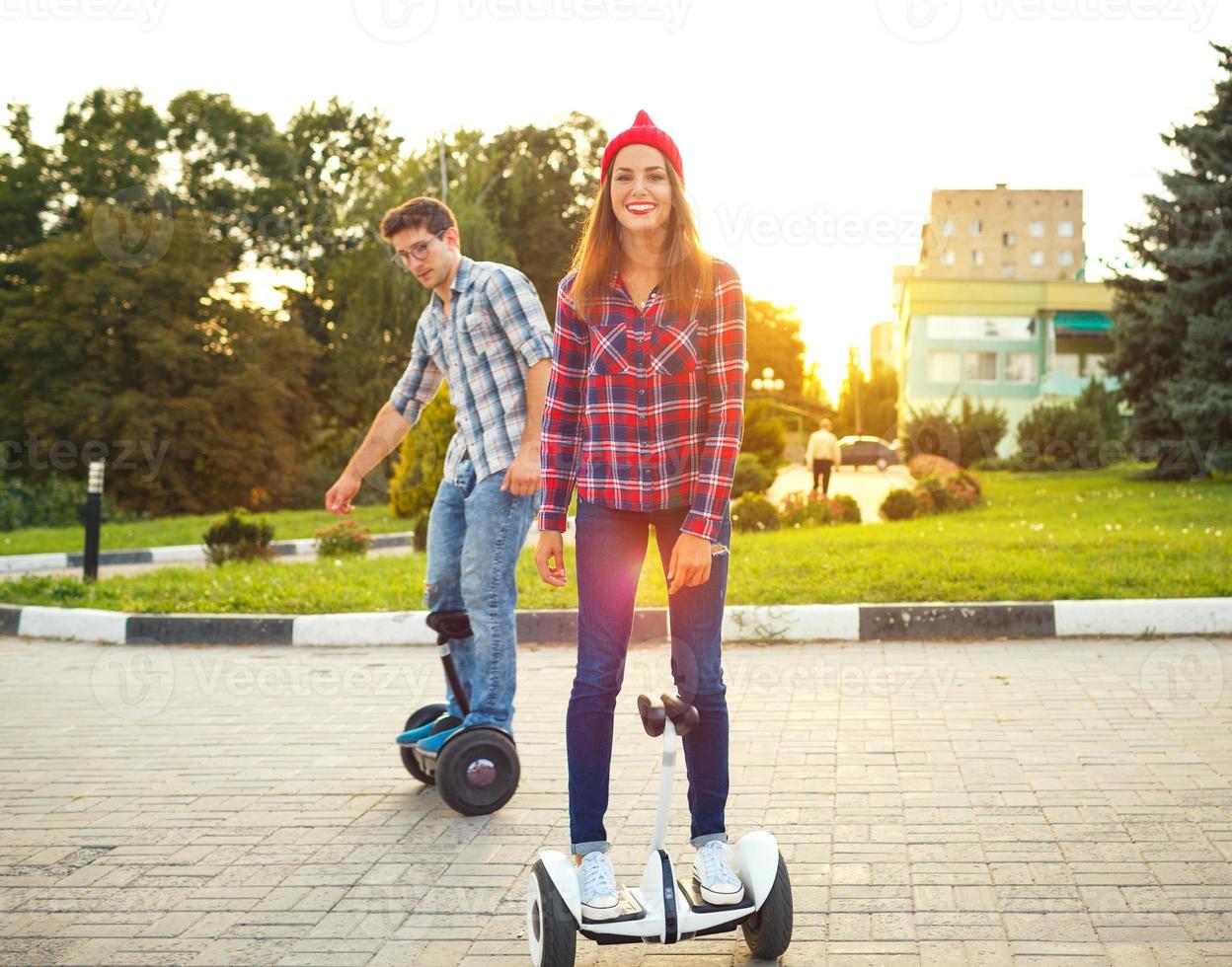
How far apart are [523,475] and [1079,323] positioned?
56.6 m

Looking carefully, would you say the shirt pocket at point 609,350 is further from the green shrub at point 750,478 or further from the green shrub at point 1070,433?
the green shrub at point 1070,433

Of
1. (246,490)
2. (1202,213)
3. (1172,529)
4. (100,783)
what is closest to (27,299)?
(246,490)

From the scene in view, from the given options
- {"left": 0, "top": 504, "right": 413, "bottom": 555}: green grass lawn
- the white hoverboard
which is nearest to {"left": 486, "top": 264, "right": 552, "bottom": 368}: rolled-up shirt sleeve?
the white hoverboard

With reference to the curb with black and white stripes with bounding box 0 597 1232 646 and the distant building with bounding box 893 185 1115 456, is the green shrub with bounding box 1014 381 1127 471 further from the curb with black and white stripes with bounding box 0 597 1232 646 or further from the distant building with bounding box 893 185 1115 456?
the curb with black and white stripes with bounding box 0 597 1232 646

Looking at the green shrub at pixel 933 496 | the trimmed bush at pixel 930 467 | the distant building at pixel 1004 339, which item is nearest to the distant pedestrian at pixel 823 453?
the trimmed bush at pixel 930 467

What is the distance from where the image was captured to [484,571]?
179 inches

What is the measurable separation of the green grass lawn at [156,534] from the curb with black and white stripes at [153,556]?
0.29 meters

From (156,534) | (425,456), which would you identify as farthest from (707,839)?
(156,534)

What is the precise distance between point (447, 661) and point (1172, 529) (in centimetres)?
1014

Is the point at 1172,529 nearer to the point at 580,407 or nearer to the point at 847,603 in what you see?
the point at 847,603

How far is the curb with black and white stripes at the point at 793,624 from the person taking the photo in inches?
317

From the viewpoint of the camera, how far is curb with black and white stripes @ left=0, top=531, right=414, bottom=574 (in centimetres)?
1619

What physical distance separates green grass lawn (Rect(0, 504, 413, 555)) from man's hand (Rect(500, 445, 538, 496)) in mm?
12996

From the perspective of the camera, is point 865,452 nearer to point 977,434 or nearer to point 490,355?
point 977,434
